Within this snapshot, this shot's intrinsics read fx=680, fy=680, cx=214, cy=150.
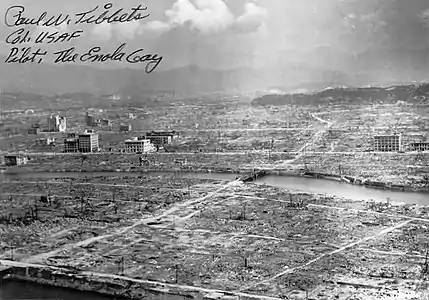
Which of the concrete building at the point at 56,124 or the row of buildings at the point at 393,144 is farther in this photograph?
the concrete building at the point at 56,124

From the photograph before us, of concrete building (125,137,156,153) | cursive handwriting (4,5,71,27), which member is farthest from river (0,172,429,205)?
cursive handwriting (4,5,71,27)

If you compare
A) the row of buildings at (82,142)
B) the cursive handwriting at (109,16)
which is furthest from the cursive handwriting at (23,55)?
the row of buildings at (82,142)

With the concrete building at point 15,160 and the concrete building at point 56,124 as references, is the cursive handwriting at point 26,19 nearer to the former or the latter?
the concrete building at point 56,124

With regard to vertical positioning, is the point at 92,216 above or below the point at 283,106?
below

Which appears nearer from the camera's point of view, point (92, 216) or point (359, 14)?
point (359, 14)

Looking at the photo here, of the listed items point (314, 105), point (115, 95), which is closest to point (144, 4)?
point (115, 95)

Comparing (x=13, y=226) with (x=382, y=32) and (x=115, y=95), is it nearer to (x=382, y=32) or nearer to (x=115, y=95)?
(x=115, y=95)
